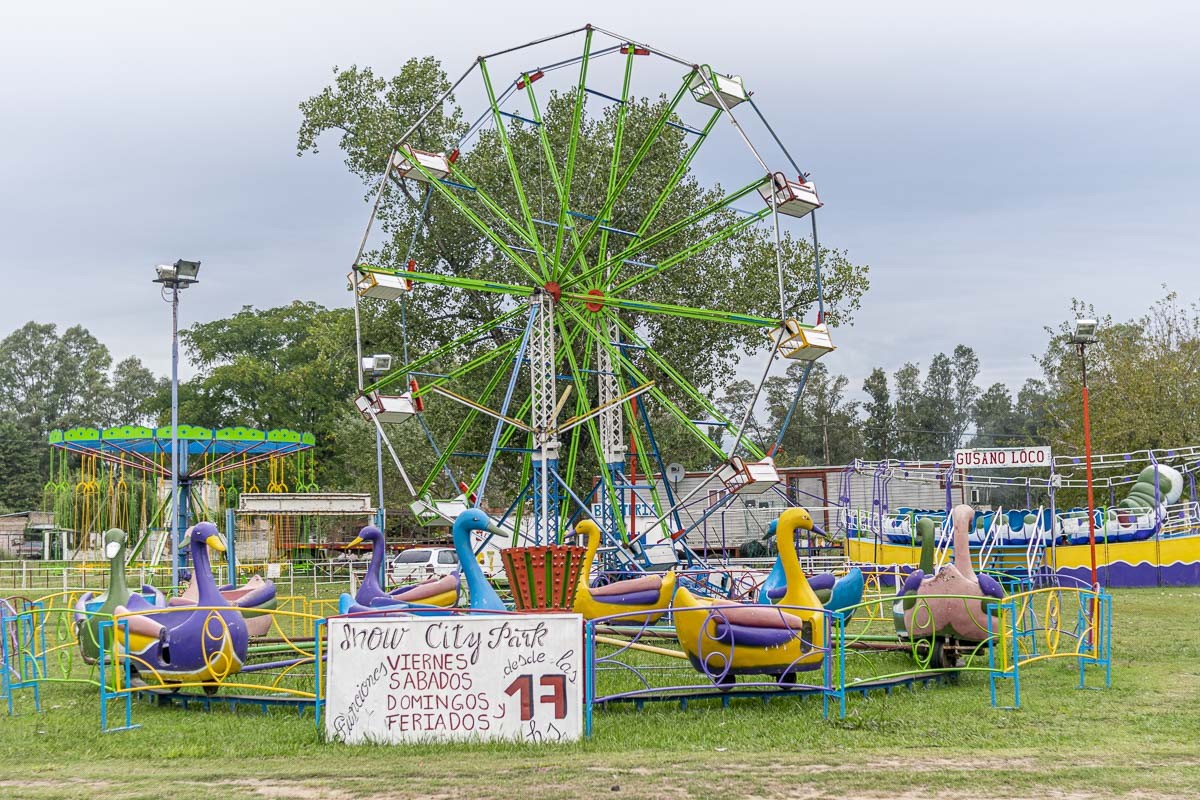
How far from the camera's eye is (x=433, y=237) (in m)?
31.7

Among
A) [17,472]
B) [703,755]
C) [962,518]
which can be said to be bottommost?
[703,755]

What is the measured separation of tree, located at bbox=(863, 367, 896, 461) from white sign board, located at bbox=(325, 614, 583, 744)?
7594 cm

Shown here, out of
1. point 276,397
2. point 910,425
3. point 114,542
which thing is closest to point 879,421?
point 910,425

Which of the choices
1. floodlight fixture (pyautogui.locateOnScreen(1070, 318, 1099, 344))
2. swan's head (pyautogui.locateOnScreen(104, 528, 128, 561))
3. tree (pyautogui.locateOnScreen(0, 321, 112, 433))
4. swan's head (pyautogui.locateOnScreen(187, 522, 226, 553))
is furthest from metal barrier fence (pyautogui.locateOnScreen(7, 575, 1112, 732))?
tree (pyautogui.locateOnScreen(0, 321, 112, 433))

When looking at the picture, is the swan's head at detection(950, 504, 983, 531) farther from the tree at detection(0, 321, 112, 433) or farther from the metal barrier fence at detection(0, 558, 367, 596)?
the tree at detection(0, 321, 112, 433)

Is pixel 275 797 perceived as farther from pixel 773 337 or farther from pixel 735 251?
pixel 735 251

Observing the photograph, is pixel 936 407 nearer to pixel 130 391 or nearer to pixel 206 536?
pixel 130 391

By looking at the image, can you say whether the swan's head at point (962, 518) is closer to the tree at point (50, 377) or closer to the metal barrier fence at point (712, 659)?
the metal barrier fence at point (712, 659)

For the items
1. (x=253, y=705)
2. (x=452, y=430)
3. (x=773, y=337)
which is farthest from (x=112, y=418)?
(x=253, y=705)

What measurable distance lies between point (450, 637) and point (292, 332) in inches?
2279

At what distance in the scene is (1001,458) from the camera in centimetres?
2938

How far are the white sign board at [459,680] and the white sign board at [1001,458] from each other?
72.5 feet

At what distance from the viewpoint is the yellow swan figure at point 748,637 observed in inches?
421

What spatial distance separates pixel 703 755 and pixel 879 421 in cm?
7802
